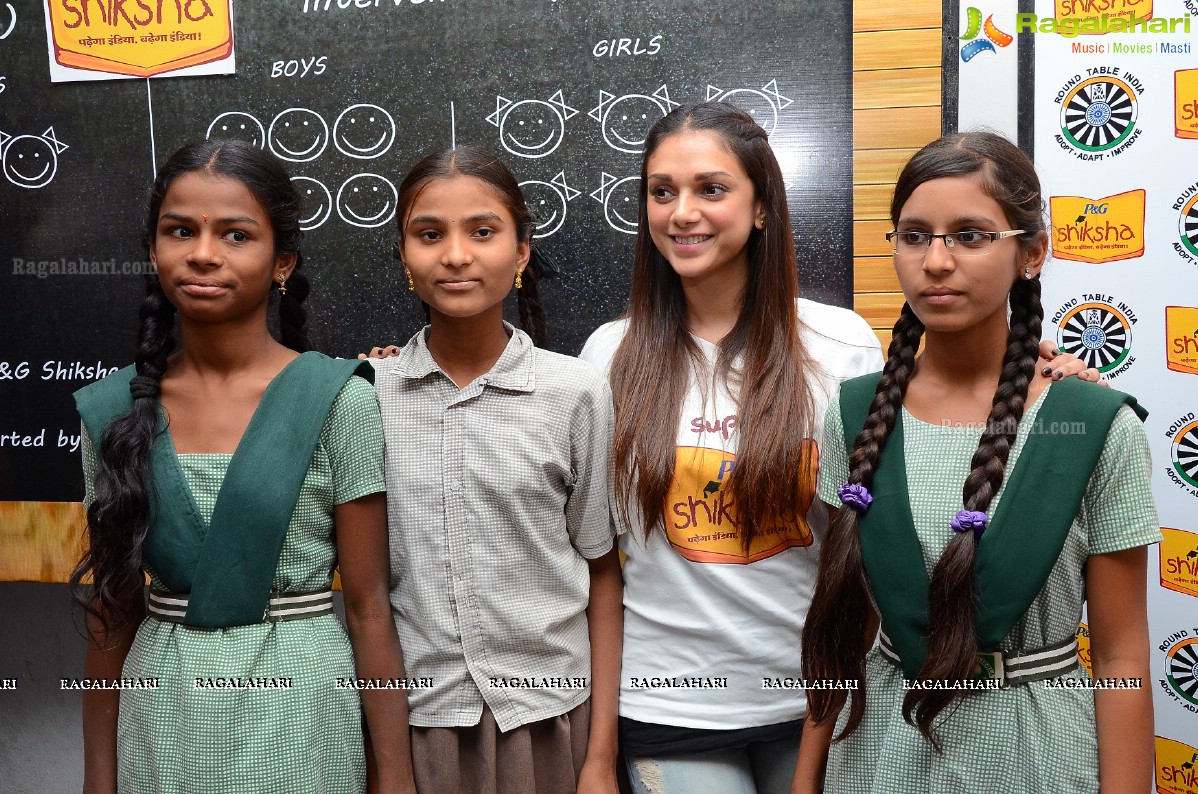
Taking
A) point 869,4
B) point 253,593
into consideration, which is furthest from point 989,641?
point 869,4

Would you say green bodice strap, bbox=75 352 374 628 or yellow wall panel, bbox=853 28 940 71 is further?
yellow wall panel, bbox=853 28 940 71

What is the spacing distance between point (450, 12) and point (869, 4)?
93 centimetres

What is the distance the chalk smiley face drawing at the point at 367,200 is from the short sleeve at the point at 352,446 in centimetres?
94

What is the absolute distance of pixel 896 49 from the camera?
6.87 feet

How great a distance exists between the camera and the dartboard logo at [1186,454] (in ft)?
6.94

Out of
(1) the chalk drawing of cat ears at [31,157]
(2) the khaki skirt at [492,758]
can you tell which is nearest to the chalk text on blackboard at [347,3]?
(1) the chalk drawing of cat ears at [31,157]

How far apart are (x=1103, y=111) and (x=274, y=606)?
1908mm

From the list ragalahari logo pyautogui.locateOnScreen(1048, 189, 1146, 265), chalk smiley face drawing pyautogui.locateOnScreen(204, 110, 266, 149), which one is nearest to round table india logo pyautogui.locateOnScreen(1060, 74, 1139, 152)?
ragalahari logo pyautogui.locateOnScreen(1048, 189, 1146, 265)

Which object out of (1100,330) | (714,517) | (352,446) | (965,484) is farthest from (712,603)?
(1100,330)

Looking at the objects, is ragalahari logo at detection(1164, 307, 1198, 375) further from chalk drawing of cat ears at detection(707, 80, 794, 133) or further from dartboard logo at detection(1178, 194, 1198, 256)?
chalk drawing of cat ears at detection(707, 80, 794, 133)

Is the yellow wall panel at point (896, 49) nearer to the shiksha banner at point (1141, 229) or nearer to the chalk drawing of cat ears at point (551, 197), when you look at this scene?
the shiksha banner at point (1141, 229)

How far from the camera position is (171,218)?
142 cm

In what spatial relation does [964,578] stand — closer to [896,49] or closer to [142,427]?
[142,427]

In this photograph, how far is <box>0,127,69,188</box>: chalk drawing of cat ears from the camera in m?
2.35
